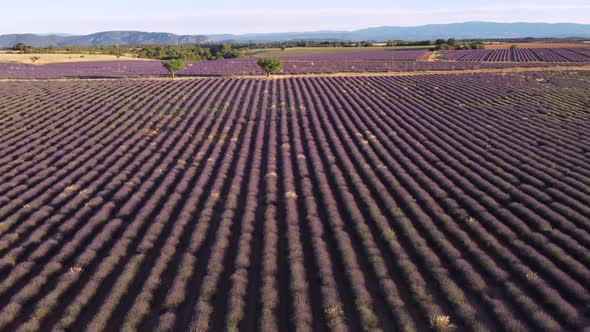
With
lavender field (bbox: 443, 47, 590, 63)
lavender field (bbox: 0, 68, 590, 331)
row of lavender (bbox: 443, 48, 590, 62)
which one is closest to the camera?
lavender field (bbox: 0, 68, 590, 331)

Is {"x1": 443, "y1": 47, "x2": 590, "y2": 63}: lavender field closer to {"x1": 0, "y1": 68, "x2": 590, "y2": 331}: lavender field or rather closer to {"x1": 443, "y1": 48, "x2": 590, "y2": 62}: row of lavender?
{"x1": 443, "y1": 48, "x2": 590, "y2": 62}: row of lavender

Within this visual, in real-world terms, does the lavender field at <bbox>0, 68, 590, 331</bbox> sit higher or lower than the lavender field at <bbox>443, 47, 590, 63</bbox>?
lower

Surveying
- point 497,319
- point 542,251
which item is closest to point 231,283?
point 497,319

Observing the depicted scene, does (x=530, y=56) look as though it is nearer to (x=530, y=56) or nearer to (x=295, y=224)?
(x=530, y=56)

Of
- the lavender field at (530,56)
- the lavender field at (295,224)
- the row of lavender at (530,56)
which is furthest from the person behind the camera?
the row of lavender at (530,56)

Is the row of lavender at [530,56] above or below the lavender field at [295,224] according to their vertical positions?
above

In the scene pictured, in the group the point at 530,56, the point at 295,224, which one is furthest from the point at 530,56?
the point at 295,224

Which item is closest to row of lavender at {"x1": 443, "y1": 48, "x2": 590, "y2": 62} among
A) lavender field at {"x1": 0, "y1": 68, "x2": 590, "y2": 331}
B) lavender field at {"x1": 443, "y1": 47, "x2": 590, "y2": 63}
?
lavender field at {"x1": 443, "y1": 47, "x2": 590, "y2": 63}

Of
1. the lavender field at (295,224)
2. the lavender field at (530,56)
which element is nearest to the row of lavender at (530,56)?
the lavender field at (530,56)

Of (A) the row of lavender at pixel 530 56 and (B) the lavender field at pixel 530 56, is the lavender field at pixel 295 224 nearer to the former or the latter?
(B) the lavender field at pixel 530 56
